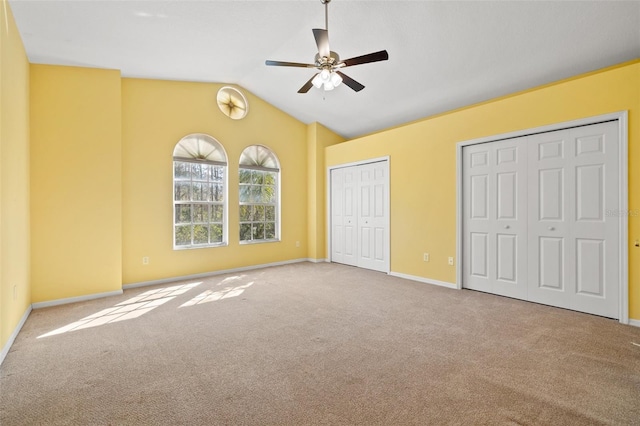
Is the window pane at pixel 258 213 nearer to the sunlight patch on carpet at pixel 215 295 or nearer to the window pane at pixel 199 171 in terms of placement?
the window pane at pixel 199 171

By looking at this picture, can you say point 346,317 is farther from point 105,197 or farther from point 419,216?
point 105,197

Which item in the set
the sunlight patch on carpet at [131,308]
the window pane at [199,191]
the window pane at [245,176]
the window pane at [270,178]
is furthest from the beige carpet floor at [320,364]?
the window pane at [270,178]

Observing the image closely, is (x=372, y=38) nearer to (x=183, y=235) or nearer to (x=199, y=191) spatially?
(x=199, y=191)

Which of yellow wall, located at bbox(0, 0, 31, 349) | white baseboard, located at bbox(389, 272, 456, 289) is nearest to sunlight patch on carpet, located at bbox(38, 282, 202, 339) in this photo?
yellow wall, located at bbox(0, 0, 31, 349)

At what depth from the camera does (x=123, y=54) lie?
3.86 m

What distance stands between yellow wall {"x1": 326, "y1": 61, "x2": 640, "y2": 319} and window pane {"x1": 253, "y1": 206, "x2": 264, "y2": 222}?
1.95m

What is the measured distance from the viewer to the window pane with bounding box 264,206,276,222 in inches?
245

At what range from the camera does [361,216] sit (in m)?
6.04

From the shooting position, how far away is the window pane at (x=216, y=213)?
17.9 feet

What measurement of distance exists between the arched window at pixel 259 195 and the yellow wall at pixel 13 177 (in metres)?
3.05

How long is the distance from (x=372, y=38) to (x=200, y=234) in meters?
4.15

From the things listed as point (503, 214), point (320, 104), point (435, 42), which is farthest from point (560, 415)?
point (320, 104)

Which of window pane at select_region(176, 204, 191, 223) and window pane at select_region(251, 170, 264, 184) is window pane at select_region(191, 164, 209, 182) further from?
window pane at select_region(251, 170, 264, 184)

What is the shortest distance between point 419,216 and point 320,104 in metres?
2.86
